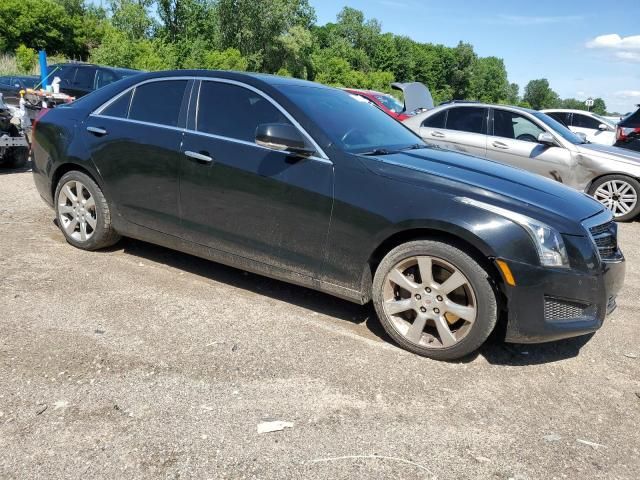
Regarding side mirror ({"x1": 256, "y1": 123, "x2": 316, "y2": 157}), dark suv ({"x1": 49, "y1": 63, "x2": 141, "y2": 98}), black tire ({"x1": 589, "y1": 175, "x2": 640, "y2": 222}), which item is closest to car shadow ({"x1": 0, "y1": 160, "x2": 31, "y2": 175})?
dark suv ({"x1": 49, "y1": 63, "x2": 141, "y2": 98})

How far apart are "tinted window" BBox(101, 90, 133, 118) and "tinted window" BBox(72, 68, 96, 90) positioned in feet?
31.4

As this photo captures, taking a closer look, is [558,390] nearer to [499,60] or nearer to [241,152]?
[241,152]

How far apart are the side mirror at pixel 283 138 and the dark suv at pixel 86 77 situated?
423 inches

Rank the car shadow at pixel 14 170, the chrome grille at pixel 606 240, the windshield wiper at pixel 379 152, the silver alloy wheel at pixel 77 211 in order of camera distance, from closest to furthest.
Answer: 1. the chrome grille at pixel 606 240
2. the windshield wiper at pixel 379 152
3. the silver alloy wheel at pixel 77 211
4. the car shadow at pixel 14 170

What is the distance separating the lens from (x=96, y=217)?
498cm

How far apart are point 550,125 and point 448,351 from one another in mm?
6456

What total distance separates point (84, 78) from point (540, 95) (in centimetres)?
15313

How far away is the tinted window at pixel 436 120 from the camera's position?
941cm

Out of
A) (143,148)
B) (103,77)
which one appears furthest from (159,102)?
(103,77)

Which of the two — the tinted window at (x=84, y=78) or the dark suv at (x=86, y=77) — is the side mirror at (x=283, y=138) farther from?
the tinted window at (x=84, y=78)

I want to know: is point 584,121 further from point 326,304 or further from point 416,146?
point 326,304

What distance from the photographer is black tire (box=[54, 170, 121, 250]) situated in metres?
4.89

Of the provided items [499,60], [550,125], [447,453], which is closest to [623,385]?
[447,453]

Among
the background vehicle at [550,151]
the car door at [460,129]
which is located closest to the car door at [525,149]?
the background vehicle at [550,151]
